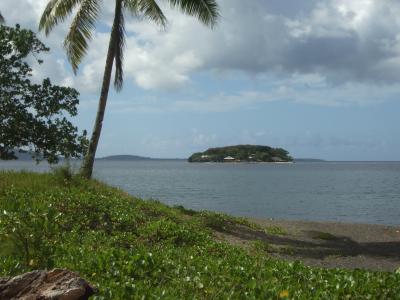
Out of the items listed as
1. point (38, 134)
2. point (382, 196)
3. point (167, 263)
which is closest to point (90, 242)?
point (167, 263)

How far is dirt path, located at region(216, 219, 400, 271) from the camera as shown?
16444 mm

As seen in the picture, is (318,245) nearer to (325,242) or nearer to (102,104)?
(325,242)

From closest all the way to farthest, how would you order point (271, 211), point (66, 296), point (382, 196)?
point (66, 296), point (271, 211), point (382, 196)

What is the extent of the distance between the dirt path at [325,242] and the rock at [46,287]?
11.2 meters

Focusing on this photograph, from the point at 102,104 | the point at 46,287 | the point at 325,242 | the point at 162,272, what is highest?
the point at 102,104

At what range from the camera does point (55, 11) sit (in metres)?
20.2

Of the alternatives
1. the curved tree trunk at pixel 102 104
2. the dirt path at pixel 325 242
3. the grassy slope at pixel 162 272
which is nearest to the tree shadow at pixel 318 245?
the dirt path at pixel 325 242

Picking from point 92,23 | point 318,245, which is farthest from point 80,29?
point 318,245

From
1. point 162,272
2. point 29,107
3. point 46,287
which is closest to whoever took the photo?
point 46,287

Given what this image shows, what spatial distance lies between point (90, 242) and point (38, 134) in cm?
758

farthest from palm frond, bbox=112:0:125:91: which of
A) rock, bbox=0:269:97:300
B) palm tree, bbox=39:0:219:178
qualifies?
rock, bbox=0:269:97:300

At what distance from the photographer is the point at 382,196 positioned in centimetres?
4872

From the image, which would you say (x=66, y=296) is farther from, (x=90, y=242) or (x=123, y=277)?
(x=90, y=242)

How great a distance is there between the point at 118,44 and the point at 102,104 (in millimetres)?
2433
